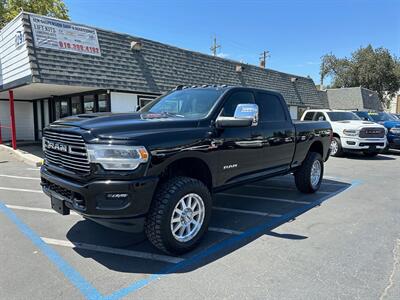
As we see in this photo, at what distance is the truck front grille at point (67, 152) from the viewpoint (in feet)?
11.1

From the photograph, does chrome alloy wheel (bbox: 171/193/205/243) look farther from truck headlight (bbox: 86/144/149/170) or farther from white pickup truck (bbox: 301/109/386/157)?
white pickup truck (bbox: 301/109/386/157)

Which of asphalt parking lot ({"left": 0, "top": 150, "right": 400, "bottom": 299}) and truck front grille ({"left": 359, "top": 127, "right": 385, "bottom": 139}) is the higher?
truck front grille ({"left": 359, "top": 127, "right": 385, "bottom": 139})

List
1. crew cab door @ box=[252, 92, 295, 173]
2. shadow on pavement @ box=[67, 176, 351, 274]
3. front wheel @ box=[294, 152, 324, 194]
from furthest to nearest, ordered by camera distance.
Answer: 1. front wheel @ box=[294, 152, 324, 194]
2. crew cab door @ box=[252, 92, 295, 173]
3. shadow on pavement @ box=[67, 176, 351, 274]

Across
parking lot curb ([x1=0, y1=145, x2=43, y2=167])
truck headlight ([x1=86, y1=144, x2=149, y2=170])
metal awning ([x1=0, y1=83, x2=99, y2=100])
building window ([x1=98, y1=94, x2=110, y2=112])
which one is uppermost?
metal awning ([x1=0, y1=83, x2=99, y2=100])

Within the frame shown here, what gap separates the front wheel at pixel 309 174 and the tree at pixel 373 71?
4583 centimetres

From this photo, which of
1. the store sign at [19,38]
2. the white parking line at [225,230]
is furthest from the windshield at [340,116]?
the store sign at [19,38]

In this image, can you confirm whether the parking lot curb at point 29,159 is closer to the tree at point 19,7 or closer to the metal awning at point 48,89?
→ the metal awning at point 48,89

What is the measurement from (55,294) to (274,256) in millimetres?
2334

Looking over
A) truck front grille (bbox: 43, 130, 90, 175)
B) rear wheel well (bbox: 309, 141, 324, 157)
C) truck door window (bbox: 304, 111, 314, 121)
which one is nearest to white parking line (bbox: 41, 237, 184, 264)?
truck front grille (bbox: 43, 130, 90, 175)

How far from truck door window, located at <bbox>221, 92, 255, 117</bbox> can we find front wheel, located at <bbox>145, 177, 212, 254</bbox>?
1.22m

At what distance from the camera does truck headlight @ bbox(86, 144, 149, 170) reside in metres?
3.24

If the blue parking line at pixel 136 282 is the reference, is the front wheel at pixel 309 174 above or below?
above

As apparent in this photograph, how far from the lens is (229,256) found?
12.3 feet

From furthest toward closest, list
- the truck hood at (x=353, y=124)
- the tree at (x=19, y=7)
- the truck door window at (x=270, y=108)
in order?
1. the tree at (x=19, y=7)
2. the truck hood at (x=353, y=124)
3. the truck door window at (x=270, y=108)
